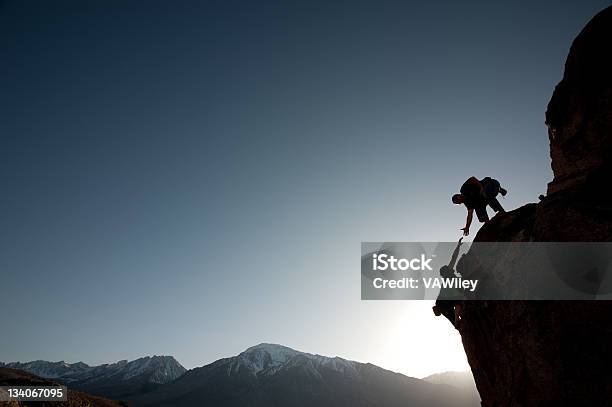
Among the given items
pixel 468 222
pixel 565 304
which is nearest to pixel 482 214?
pixel 468 222

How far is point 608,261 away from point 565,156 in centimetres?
558

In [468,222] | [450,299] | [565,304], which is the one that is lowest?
[565,304]

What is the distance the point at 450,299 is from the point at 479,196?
4.30 meters

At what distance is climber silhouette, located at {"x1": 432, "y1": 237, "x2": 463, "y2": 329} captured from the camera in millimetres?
12875

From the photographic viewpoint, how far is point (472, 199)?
13.6 meters

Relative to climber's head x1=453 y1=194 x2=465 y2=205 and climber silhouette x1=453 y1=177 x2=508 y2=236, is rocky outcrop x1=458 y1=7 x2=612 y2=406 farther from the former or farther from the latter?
climber's head x1=453 y1=194 x2=465 y2=205

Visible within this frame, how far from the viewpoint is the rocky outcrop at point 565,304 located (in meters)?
7.76

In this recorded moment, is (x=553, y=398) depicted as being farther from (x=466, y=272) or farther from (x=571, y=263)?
(x=466, y=272)

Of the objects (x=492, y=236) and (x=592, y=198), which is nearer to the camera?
(x=592, y=198)

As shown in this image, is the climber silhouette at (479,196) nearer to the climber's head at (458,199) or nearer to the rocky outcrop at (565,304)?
the climber's head at (458,199)

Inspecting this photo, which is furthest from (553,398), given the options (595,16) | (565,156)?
(595,16)

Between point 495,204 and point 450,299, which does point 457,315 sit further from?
point 495,204

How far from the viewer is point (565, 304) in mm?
8383

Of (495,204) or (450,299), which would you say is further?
(495,204)
